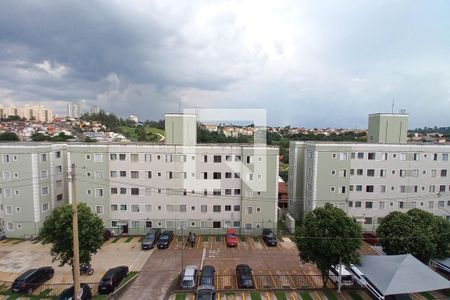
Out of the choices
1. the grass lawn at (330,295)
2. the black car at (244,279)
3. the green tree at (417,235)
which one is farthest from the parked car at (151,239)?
the green tree at (417,235)

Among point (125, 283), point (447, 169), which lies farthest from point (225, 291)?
point (447, 169)

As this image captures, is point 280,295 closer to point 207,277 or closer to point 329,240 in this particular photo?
point 329,240

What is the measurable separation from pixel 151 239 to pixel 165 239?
5.01 feet

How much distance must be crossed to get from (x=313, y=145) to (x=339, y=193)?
6.85 metres

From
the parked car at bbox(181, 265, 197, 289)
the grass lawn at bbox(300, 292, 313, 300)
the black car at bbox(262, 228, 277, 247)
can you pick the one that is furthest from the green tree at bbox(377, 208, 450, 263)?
the parked car at bbox(181, 265, 197, 289)

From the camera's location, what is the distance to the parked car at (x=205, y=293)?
685 inches

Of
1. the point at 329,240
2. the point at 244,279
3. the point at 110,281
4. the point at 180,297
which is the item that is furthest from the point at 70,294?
the point at 329,240

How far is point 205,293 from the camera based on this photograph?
17.8 meters

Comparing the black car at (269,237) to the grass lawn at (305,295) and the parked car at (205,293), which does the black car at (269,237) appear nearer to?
the grass lawn at (305,295)

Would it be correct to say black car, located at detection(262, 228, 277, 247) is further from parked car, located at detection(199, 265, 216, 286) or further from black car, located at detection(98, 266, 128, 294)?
black car, located at detection(98, 266, 128, 294)

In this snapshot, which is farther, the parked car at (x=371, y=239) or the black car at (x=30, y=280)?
the parked car at (x=371, y=239)

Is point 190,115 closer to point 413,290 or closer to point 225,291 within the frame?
point 225,291

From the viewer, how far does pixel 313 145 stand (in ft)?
111

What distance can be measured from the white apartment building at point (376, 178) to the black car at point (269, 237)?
668 centimetres
